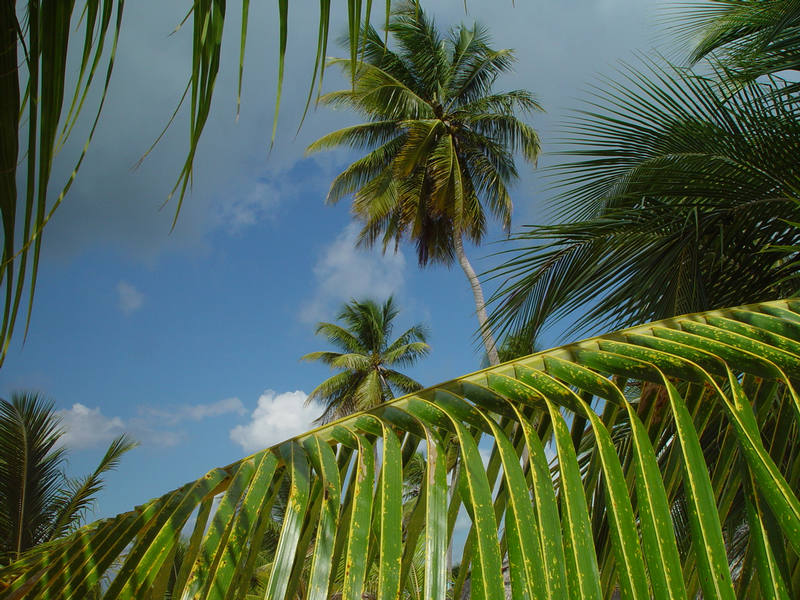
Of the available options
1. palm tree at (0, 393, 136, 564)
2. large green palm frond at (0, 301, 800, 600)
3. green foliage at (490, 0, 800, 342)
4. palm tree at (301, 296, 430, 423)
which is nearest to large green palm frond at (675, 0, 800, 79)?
green foliage at (490, 0, 800, 342)

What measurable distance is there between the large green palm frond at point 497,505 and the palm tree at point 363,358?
58.9ft

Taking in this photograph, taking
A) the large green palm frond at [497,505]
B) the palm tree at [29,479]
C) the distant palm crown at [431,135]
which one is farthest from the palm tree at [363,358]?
the large green palm frond at [497,505]

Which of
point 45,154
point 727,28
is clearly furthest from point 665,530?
point 727,28

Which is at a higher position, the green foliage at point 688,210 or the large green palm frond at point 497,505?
the green foliage at point 688,210

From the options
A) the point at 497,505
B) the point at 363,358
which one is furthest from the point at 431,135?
the point at 497,505

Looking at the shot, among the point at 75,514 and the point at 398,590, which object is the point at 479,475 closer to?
the point at 398,590

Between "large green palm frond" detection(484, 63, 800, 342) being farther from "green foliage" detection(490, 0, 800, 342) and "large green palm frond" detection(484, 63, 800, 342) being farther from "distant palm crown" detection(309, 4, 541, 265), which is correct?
"distant palm crown" detection(309, 4, 541, 265)

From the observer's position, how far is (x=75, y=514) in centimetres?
746

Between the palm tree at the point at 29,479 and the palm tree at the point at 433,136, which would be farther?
the palm tree at the point at 433,136

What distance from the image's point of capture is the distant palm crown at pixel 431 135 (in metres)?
14.1

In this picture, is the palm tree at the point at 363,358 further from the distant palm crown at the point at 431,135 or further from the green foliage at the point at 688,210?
the green foliage at the point at 688,210

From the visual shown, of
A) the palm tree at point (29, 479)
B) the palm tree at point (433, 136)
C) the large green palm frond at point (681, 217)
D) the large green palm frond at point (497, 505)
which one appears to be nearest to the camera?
the large green palm frond at point (497, 505)

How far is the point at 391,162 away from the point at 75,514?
11.2m

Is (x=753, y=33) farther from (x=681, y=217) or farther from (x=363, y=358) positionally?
(x=363, y=358)
